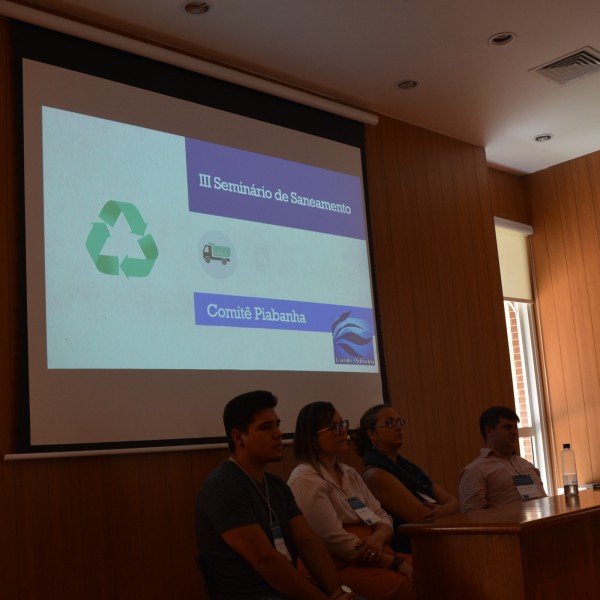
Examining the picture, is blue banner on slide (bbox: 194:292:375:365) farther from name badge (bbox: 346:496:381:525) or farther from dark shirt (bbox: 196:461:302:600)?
dark shirt (bbox: 196:461:302:600)

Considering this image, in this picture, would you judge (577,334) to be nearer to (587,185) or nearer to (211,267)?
(587,185)

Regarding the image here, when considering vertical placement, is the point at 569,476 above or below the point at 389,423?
below

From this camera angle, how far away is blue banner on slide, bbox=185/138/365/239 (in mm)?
4414

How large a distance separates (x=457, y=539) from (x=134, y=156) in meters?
2.39

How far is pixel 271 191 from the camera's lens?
4.72 m

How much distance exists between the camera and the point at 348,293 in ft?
16.3

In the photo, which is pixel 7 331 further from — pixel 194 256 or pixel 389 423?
pixel 389 423

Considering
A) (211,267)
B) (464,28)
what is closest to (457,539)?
(211,267)

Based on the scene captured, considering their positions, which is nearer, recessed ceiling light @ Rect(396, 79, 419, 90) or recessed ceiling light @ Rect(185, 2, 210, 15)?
recessed ceiling light @ Rect(185, 2, 210, 15)

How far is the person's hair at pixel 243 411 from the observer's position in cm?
295

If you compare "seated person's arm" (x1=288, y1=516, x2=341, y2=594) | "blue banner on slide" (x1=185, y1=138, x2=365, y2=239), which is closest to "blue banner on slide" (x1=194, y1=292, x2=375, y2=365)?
"blue banner on slide" (x1=185, y1=138, x2=365, y2=239)

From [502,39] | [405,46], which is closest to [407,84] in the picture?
[405,46]

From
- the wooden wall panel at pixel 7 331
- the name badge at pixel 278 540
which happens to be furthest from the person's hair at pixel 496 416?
the wooden wall panel at pixel 7 331

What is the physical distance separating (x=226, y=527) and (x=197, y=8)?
8.57ft
